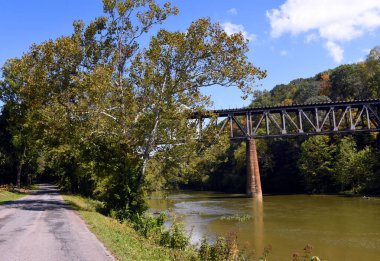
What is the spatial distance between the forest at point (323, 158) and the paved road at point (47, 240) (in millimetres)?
33454

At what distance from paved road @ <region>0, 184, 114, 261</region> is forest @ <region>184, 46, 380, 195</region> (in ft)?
110

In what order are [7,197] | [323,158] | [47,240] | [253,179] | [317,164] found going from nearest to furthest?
[47,240], [7,197], [253,179], [317,164], [323,158]

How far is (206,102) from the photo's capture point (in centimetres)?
2652

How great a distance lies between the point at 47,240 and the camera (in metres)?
14.1

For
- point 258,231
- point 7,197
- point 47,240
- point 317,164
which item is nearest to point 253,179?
point 317,164

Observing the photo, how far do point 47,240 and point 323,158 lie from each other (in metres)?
66.3

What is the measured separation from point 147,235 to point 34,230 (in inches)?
208

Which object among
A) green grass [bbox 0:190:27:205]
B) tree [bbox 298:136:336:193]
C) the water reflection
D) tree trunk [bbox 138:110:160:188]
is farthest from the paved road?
tree [bbox 298:136:336:193]

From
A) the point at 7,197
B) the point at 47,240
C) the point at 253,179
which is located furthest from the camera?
the point at 253,179

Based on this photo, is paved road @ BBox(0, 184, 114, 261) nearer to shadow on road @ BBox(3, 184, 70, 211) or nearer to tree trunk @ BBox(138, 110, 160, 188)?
shadow on road @ BBox(3, 184, 70, 211)

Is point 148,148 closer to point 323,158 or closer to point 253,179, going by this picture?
point 253,179

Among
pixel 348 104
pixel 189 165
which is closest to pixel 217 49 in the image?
pixel 189 165

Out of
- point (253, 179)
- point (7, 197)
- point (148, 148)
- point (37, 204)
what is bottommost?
point (37, 204)

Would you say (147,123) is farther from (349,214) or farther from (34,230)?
(349,214)
